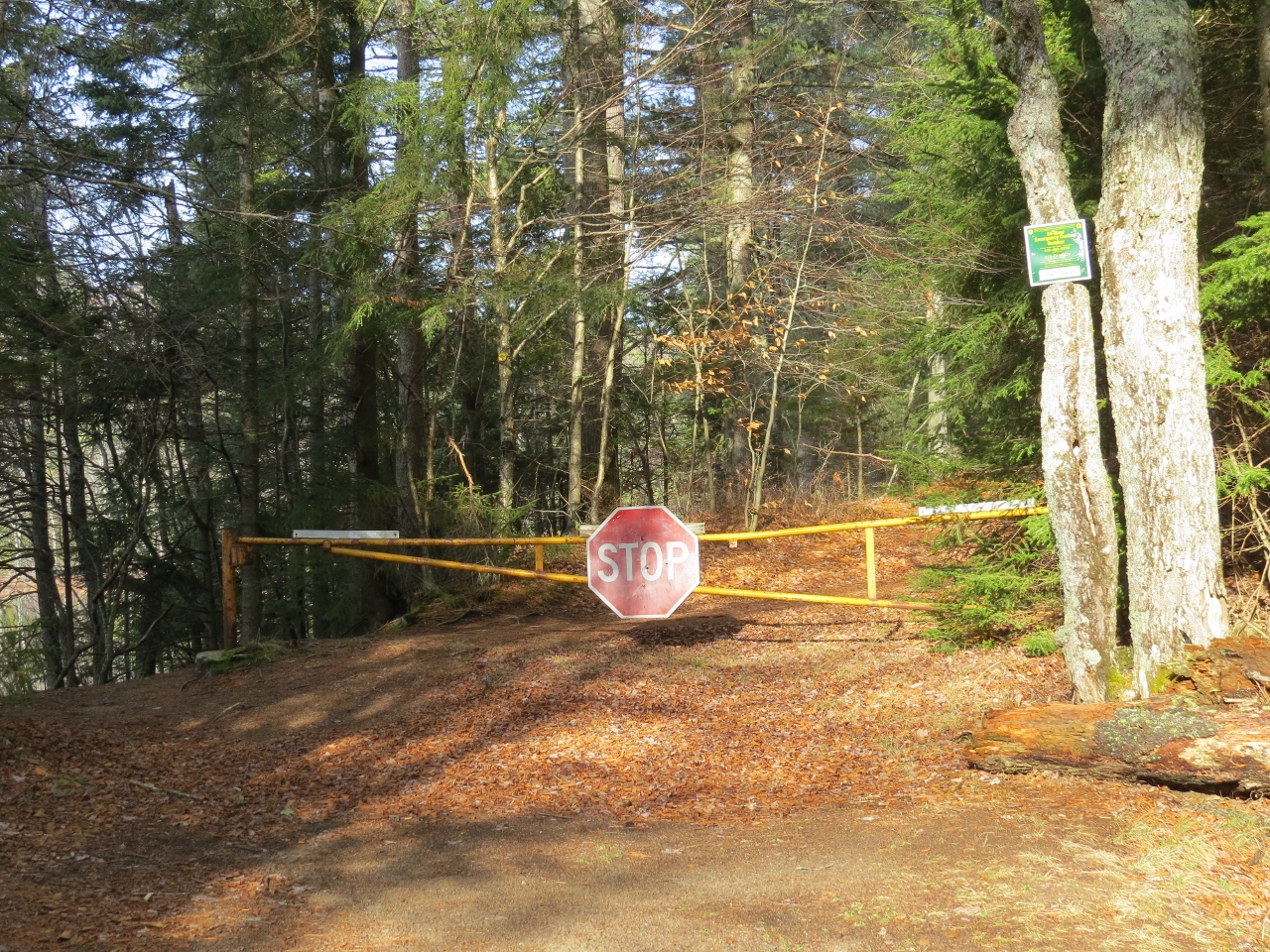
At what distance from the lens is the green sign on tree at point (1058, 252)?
6.43m

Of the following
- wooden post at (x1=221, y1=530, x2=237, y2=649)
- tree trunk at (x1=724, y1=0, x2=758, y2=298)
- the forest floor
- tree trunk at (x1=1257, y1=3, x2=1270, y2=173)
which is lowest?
the forest floor

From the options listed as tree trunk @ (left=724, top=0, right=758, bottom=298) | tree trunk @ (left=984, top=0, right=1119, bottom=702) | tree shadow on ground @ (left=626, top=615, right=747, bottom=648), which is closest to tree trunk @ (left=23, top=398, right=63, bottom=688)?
tree shadow on ground @ (left=626, top=615, right=747, bottom=648)

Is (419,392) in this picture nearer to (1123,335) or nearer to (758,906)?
(1123,335)

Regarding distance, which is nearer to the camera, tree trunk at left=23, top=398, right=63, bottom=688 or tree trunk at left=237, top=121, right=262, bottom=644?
tree trunk at left=237, top=121, right=262, bottom=644

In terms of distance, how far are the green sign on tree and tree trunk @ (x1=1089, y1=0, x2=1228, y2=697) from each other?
13.3 inches

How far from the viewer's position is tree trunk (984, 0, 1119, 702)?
6.61m

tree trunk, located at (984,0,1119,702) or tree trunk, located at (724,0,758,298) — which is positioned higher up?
tree trunk, located at (724,0,758,298)

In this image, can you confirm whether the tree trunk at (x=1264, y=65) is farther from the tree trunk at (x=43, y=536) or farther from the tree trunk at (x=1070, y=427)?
the tree trunk at (x=43, y=536)

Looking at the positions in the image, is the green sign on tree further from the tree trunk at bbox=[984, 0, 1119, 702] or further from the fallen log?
the fallen log

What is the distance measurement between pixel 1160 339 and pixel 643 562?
3.78 m

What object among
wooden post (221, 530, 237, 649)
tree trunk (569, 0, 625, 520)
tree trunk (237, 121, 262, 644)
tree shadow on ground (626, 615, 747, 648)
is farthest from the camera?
tree trunk (237, 121, 262, 644)

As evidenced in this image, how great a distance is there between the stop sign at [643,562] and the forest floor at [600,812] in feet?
3.43

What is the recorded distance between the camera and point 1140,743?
18.9 ft

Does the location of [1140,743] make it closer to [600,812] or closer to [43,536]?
[600,812]
